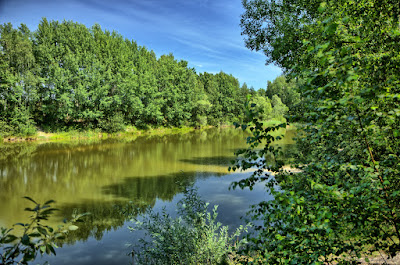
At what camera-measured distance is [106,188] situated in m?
15.4

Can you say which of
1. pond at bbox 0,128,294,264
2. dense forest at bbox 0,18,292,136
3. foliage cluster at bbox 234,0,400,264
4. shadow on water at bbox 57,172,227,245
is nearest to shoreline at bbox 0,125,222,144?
dense forest at bbox 0,18,292,136

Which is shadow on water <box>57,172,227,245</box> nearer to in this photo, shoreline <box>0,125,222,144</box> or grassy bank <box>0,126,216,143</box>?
shoreline <box>0,125,222,144</box>

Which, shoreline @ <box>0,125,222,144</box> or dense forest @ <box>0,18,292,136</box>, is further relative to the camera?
dense forest @ <box>0,18,292,136</box>

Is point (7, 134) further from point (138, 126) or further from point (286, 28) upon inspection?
point (286, 28)

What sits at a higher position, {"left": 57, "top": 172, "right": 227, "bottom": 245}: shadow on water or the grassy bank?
the grassy bank

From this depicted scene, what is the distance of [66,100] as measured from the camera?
39.4 metres

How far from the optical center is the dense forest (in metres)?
35.8

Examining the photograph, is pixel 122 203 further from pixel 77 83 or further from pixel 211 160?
pixel 77 83

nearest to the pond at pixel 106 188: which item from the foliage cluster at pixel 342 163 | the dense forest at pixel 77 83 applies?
the foliage cluster at pixel 342 163

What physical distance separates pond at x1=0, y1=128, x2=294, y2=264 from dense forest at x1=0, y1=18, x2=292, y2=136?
12.9 m

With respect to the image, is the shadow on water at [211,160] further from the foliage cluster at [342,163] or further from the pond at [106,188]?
the foliage cluster at [342,163]

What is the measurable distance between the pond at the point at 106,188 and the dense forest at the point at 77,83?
1288 cm

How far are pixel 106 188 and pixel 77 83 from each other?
3221 cm

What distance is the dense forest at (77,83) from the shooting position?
3581 centimetres
